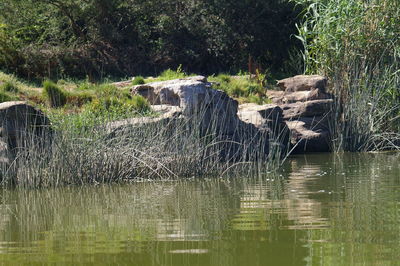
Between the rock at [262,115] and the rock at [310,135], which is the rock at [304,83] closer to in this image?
the rock at [310,135]

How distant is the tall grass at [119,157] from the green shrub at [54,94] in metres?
3.76

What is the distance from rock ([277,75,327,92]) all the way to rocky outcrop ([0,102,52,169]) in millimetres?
6492

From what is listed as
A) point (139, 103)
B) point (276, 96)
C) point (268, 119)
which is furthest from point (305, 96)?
point (139, 103)

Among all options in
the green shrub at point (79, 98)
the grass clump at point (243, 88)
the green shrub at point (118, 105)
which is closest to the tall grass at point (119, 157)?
the green shrub at point (118, 105)

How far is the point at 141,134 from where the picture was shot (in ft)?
38.6

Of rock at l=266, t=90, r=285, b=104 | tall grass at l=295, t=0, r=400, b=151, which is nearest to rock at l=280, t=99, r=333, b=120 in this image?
tall grass at l=295, t=0, r=400, b=151

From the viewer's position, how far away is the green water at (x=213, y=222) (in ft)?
20.0

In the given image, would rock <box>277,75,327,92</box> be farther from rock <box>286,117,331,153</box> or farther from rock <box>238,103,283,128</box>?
rock <box>238,103,283,128</box>

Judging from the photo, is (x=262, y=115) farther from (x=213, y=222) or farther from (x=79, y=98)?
(x=213, y=222)

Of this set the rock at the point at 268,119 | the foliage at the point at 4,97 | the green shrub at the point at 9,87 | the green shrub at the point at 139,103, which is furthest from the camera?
the green shrub at the point at 9,87

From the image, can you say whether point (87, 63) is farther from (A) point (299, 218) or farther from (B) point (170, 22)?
(A) point (299, 218)

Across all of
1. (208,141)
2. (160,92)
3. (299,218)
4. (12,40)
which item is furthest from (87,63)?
(299,218)

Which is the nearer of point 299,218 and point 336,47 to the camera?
point 299,218

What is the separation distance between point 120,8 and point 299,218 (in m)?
15.1
